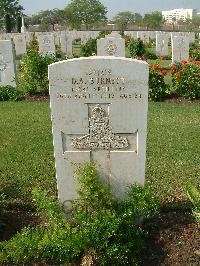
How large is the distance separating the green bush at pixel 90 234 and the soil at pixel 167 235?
0.15 m

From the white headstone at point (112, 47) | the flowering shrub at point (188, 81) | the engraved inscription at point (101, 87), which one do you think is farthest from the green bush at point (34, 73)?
the engraved inscription at point (101, 87)

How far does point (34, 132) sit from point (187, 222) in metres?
4.21

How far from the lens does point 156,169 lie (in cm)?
577

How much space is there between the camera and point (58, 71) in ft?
12.2

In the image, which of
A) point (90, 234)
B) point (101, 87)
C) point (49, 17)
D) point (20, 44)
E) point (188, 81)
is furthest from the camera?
point (49, 17)

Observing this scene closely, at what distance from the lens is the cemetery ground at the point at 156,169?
3.85 meters

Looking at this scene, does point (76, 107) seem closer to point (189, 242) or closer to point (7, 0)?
point (189, 242)

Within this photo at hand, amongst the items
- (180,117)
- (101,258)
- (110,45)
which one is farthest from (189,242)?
(110,45)

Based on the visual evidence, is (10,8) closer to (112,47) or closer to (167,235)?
(112,47)

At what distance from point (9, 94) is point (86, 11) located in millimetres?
74147

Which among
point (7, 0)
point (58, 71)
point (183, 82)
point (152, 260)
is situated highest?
point (7, 0)

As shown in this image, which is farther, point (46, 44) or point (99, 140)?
point (46, 44)

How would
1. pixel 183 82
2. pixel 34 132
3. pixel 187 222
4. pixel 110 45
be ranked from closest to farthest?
pixel 187 222, pixel 34 132, pixel 183 82, pixel 110 45

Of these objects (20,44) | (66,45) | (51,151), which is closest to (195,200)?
(51,151)
